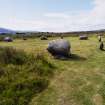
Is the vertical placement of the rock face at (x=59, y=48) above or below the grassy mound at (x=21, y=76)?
above

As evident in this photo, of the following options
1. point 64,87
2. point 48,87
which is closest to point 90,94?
point 64,87

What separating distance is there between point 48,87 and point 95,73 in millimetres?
3955

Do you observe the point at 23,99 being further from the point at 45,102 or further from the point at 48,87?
the point at 48,87

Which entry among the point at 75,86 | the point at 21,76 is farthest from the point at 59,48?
the point at 75,86

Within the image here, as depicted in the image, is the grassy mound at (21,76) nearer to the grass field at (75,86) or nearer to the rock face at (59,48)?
the grass field at (75,86)

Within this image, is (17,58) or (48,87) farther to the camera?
(17,58)

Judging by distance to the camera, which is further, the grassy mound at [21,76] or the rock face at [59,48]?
the rock face at [59,48]

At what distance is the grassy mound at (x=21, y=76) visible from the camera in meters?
10.4

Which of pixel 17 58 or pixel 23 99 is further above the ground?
pixel 17 58


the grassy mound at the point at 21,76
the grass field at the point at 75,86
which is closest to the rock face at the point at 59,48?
the grass field at the point at 75,86

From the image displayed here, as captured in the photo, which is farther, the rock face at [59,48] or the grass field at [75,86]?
the rock face at [59,48]

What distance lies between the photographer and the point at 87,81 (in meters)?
12.9

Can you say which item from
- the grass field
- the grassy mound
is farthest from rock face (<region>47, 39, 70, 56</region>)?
the grassy mound

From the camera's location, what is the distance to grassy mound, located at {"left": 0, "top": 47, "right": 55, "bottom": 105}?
34.1 feet
